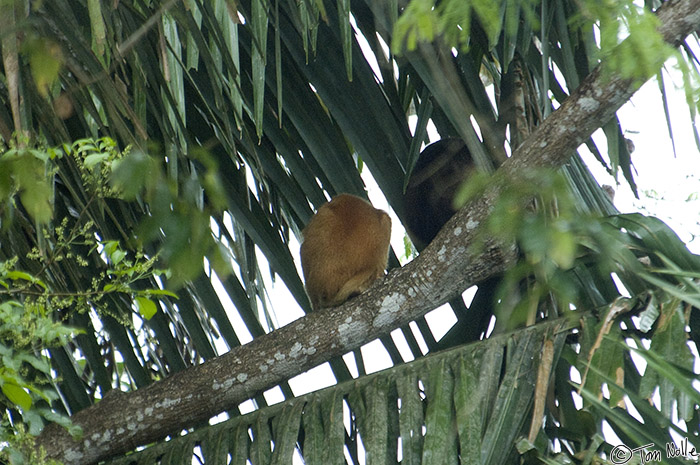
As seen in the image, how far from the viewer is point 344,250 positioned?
3428mm

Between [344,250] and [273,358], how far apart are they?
0.89 m

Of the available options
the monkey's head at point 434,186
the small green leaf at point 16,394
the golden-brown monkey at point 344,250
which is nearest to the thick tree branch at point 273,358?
the small green leaf at point 16,394

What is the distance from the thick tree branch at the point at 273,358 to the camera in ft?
8.27

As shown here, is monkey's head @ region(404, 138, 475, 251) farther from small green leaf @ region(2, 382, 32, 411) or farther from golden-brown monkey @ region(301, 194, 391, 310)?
small green leaf @ region(2, 382, 32, 411)

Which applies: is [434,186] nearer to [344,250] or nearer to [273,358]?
[344,250]

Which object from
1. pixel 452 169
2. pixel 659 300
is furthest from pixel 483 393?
pixel 452 169

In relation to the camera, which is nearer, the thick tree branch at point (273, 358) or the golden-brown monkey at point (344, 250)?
the thick tree branch at point (273, 358)

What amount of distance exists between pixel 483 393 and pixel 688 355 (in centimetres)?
53

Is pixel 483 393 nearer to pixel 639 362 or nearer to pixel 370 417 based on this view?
pixel 370 417

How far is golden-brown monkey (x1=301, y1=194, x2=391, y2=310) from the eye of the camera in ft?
11.1

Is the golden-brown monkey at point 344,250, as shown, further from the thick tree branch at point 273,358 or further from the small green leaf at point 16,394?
the small green leaf at point 16,394

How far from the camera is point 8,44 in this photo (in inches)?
56.1

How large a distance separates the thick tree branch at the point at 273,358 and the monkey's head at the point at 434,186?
4.26 feet

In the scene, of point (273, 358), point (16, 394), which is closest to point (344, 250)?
point (273, 358)
